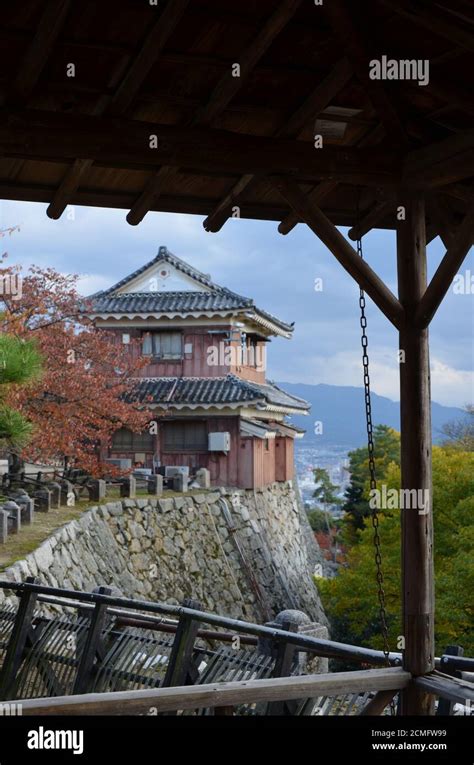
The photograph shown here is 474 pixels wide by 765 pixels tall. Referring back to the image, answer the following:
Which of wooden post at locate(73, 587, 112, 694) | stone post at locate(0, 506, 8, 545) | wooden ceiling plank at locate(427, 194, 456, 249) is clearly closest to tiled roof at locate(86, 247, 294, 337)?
stone post at locate(0, 506, 8, 545)

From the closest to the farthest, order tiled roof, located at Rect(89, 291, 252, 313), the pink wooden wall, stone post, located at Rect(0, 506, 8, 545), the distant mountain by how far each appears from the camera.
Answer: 1. stone post, located at Rect(0, 506, 8, 545)
2. tiled roof, located at Rect(89, 291, 252, 313)
3. the pink wooden wall
4. the distant mountain

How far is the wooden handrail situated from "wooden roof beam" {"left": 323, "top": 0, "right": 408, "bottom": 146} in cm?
285

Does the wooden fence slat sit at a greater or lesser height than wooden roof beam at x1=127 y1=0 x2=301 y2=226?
lesser

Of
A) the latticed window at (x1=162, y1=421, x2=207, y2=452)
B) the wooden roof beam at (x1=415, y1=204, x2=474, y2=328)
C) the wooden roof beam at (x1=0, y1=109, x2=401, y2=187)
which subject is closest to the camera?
the wooden roof beam at (x1=0, y1=109, x2=401, y2=187)

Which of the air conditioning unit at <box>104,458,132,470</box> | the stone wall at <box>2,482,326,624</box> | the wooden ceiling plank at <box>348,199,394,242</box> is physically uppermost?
the wooden ceiling plank at <box>348,199,394,242</box>

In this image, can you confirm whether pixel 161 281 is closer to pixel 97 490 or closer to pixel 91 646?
pixel 97 490

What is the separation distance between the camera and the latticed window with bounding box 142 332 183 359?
2300cm

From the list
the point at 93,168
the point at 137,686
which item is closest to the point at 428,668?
the point at 137,686

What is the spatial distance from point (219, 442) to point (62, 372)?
218 inches

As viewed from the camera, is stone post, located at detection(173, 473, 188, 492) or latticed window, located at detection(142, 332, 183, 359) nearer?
stone post, located at detection(173, 473, 188, 492)

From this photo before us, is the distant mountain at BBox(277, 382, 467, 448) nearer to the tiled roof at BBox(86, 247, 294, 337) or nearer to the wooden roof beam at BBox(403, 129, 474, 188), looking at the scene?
the tiled roof at BBox(86, 247, 294, 337)

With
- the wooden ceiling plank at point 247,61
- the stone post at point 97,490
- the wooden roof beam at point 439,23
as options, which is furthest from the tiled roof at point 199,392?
the wooden roof beam at point 439,23
